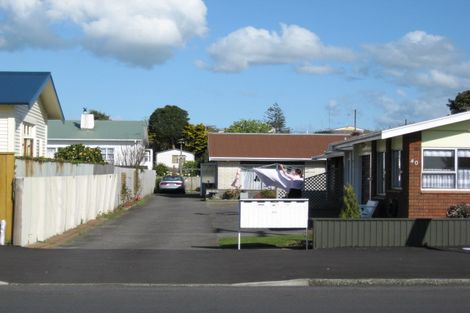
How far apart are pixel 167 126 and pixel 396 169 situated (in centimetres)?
8835

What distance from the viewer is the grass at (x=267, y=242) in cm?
1825

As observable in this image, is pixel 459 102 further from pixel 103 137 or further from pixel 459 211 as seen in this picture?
pixel 459 211

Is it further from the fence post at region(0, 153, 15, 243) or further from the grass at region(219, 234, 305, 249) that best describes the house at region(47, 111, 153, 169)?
the fence post at region(0, 153, 15, 243)

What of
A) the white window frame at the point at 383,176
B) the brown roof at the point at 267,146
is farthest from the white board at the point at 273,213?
the brown roof at the point at 267,146

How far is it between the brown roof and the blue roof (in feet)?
75.1

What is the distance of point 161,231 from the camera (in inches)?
912

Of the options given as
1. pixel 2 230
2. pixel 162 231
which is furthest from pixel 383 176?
pixel 2 230

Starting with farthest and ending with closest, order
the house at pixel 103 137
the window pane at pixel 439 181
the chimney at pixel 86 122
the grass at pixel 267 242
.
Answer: the chimney at pixel 86 122 → the house at pixel 103 137 → the window pane at pixel 439 181 → the grass at pixel 267 242

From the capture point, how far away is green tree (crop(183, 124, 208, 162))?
101m

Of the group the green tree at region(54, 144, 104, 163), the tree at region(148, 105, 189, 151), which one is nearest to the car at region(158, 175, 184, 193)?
the green tree at region(54, 144, 104, 163)

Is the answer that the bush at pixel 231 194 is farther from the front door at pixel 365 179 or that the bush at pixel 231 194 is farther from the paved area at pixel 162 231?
the front door at pixel 365 179

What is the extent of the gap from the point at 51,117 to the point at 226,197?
1761cm

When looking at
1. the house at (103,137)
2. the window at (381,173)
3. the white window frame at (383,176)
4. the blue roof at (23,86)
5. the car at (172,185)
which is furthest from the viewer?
the house at (103,137)

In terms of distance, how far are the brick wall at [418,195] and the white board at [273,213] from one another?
463 cm
